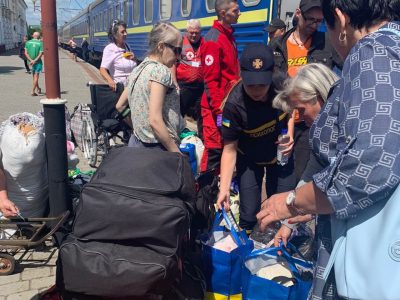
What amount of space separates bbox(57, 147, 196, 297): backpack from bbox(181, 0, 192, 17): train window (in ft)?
20.6

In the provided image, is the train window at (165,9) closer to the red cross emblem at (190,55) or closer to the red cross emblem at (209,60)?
the red cross emblem at (190,55)

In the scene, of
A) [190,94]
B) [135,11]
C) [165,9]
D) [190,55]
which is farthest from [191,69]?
[135,11]

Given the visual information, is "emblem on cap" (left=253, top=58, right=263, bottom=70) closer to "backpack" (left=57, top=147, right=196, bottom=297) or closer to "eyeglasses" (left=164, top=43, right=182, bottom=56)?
"eyeglasses" (left=164, top=43, right=182, bottom=56)

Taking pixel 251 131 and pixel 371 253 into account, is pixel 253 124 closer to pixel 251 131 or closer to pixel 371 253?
pixel 251 131

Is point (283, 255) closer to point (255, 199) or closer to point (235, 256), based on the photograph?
point (235, 256)

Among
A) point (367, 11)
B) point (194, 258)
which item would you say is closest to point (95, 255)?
point (194, 258)

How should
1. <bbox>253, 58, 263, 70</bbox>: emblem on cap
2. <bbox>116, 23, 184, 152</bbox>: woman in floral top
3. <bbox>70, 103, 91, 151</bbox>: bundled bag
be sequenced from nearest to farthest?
1. <bbox>253, 58, 263, 70</bbox>: emblem on cap
2. <bbox>116, 23, 184, 152</bbox>: woman in floral top
3. <bbox>70, 103, 91, 151</bbox>: bundled bag

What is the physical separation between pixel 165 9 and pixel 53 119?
6674 mm

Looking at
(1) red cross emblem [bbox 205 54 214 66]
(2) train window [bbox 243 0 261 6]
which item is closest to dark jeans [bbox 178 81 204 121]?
(2) train window [bbox 243 0 261 6]

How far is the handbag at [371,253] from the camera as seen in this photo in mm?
1227

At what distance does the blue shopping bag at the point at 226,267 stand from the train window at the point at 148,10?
8705 millimetres

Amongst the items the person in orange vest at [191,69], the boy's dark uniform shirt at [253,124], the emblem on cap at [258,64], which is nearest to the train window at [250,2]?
the person in orange vest at [191,69]

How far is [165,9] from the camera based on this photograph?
9133 millimetres

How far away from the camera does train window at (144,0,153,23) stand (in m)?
10.1
